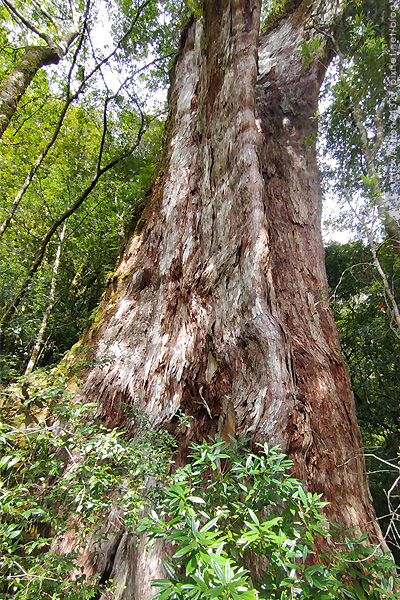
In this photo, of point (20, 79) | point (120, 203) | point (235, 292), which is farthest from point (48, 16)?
point (235, 292)

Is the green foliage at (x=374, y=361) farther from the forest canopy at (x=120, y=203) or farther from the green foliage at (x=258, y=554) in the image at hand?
the green foliage at (x=258, y=554)

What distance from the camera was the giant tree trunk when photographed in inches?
80.6

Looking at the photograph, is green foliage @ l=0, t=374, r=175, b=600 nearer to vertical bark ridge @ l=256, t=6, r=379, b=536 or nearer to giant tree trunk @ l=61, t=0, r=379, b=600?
giant tree trunk @ l=61, t=0, r=379, b=600

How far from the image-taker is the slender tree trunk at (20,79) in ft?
10.3

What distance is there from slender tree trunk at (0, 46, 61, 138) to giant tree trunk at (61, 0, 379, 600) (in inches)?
78.0

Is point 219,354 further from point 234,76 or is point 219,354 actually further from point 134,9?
point 134,9

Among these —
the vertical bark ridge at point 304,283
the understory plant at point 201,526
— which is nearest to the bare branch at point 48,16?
the vertical bark ridge at point 304,283

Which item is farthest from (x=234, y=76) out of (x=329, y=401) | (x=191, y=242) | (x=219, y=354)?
(x=329, y=401)

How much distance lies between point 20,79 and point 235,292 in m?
3.52

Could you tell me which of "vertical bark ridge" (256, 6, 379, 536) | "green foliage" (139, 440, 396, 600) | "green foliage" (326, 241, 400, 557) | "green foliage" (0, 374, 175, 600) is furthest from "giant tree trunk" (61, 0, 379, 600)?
"green foliage" (326, 241, 400, 557)

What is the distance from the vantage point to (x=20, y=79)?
132 inches

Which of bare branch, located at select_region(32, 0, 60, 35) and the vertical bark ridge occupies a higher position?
bare branch, located at select_region(32, 0, 60, 35)

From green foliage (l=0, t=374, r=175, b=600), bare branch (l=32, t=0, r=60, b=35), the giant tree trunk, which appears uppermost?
bare branch (l=32, t=0, r=60, b=35)

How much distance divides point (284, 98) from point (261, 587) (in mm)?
5827
